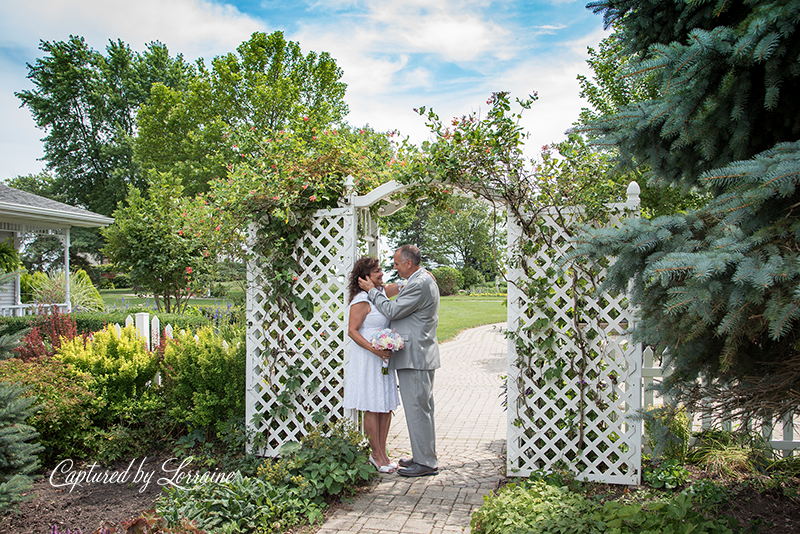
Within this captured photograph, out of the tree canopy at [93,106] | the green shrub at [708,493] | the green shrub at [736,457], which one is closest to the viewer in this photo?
the green shrub at [708,493]

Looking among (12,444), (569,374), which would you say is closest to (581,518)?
(569,374)

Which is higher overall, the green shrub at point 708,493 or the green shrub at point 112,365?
the green shrub at point 112,365

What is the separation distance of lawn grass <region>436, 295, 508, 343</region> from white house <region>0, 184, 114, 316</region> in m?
9.18

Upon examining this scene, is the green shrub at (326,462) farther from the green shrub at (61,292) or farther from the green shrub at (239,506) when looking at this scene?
the green shrub at (61,292)

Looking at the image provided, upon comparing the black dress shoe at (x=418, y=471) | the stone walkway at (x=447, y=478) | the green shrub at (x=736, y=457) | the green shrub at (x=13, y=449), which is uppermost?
the green shrub at (x=13, y=449)

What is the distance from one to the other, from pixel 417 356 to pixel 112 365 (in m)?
2.91

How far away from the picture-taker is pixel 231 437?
473cm

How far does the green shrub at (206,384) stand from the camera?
4.82 meters

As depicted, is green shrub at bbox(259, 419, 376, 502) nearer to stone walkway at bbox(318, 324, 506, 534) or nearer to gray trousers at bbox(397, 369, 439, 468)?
stone walkway at bbox(318, 324, 506, 534)

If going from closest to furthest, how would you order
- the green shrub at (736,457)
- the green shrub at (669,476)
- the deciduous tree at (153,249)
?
the green shrub at (736,457) < the green shrub at (669,476) < the deciduous tree at (153,249)

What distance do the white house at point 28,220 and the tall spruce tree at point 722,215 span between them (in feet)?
38.4

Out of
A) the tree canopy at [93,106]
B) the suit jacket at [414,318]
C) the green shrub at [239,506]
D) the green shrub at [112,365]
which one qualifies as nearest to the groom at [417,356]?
the suit jacket at [414,318]

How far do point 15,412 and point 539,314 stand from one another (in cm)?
387

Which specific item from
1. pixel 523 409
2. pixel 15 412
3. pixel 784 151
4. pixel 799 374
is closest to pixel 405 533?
pixel 523 409
